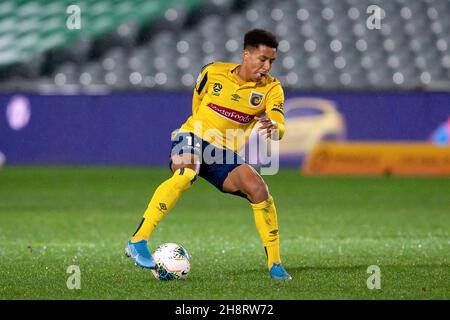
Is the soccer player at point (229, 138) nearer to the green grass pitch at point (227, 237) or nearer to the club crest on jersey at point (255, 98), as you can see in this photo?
the club crest on jersey at point (255, 98)

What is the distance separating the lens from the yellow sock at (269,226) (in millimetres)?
7141

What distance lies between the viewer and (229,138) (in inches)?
290

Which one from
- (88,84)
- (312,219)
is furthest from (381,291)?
(88,84)

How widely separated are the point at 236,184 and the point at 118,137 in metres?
11.2

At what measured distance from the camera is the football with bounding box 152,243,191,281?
272 inches

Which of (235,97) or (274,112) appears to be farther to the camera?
(235,97)

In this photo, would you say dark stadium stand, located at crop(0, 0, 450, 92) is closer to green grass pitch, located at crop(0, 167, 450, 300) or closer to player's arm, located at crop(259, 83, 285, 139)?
green grass pitch, located at crop(0, 167, 450, 300)

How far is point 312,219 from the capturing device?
11391mm

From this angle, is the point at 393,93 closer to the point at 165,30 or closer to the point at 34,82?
the point at 165,30

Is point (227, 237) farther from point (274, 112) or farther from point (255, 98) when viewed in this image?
point (274, 112)

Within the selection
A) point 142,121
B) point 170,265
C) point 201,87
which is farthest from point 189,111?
point 170,265

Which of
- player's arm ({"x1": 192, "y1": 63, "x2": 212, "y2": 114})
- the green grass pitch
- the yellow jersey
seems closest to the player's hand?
the yellow jersey

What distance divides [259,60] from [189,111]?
35.8 feet

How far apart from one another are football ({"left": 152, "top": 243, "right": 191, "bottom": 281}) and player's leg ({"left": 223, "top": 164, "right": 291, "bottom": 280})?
0.62m
